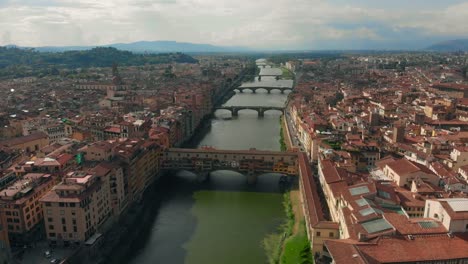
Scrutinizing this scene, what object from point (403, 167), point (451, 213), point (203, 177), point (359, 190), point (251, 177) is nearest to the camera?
point (451, 213)

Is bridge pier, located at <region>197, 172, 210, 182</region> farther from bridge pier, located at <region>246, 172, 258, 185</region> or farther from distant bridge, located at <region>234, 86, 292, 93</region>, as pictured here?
distant bridge, located at <region>234, 86, 292, 93</region>

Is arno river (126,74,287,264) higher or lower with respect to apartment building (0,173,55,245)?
lower

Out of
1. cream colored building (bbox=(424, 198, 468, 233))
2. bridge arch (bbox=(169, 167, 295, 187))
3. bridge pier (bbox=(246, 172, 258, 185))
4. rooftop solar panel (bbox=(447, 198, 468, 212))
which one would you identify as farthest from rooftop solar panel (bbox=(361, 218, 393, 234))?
bridge pier (bbox=(246, 172, 258, 185))

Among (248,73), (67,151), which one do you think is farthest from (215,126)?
(248,73)

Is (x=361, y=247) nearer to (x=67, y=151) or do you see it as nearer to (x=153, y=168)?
(x=153, y=168)

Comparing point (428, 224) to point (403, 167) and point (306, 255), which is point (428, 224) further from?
point (403, 167)

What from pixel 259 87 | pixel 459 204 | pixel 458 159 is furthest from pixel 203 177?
pixel 259 87
